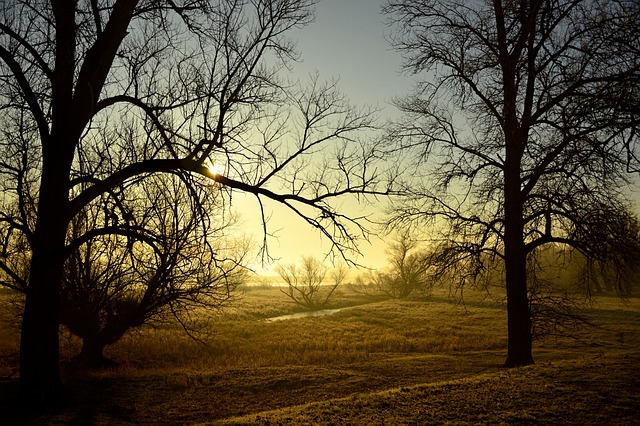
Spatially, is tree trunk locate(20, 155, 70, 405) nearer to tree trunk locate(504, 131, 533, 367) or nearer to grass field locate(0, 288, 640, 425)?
grass field locate(0, 288, 640, 425)

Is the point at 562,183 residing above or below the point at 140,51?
below

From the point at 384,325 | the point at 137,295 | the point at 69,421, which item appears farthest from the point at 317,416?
the point at 384,325

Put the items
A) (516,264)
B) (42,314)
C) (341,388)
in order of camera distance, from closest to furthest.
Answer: (42,314), (341,388), (516,264)

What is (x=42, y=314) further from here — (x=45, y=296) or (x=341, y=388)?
(x=341, y=388)

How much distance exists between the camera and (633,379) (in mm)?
8414

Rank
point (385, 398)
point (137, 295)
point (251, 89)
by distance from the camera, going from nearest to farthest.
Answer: point (385, 398)
point (251, 89)
point (137, 295)

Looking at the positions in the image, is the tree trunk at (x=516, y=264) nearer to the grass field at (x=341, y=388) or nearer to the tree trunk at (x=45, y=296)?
the grass field at (x=341, y=388)

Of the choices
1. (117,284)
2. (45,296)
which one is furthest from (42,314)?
(117,284)

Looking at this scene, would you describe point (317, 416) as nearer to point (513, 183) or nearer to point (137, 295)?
point (513, 183)

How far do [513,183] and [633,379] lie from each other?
572 cm

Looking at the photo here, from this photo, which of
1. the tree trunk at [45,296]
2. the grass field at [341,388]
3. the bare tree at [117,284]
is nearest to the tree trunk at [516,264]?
the grass field at [341,388]

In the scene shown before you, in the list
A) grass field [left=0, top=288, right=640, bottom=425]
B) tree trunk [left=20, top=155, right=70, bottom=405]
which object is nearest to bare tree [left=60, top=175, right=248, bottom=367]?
grass field [left=0, top=288, right=640, bottom=425]

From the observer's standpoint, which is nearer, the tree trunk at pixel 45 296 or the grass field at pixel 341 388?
the grass field at pixel 341 388

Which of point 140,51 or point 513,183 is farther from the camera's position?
point 513,183
